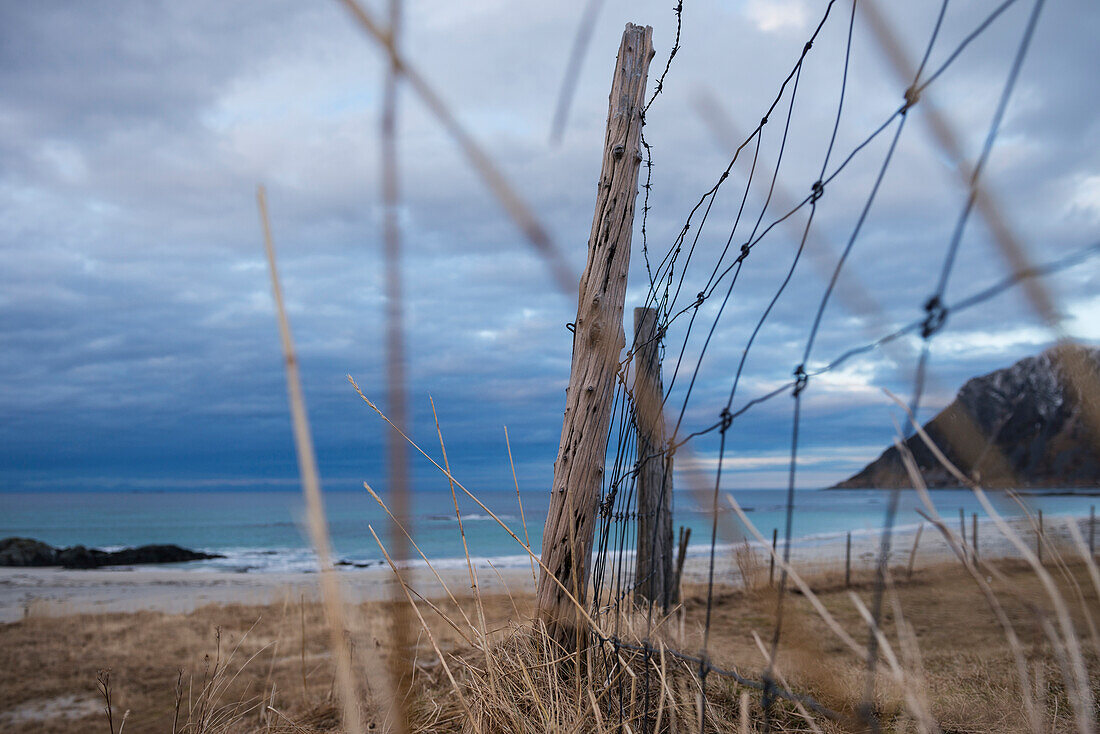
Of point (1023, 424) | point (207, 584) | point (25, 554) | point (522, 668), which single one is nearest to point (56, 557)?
point (25, 554)

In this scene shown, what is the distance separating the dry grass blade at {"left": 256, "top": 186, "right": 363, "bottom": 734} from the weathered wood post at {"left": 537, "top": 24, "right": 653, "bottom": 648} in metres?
1.69

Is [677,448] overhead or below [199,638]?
overhead

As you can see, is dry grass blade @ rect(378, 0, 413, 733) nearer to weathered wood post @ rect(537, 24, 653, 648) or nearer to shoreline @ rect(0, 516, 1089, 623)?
weathered wood post @ rect(537, 24, 653, 648)

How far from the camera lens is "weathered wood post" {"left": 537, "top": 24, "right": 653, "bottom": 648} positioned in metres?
2.08

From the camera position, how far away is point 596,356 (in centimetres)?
211

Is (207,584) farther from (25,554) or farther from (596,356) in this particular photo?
(596,356)

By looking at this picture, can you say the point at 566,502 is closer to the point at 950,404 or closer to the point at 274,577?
the point at 950,404

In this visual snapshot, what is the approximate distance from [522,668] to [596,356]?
93 centimetres

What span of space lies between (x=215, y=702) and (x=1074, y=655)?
2.41m

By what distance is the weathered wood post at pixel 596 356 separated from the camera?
208 cm

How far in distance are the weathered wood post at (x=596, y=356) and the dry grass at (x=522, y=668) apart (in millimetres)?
215

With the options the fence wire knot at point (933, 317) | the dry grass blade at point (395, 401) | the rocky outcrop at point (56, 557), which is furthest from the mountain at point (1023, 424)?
the rocky outcrop at point (56, 557)

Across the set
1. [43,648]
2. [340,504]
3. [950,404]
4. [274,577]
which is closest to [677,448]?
[950,404]

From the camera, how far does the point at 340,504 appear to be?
58.8m
